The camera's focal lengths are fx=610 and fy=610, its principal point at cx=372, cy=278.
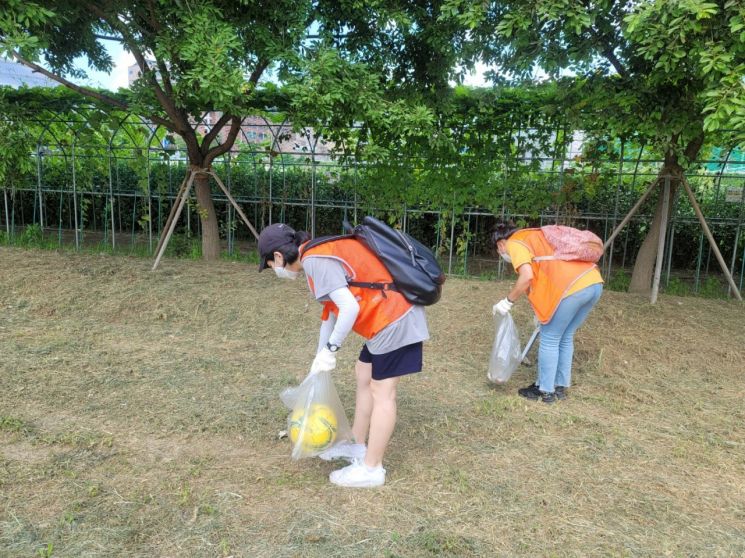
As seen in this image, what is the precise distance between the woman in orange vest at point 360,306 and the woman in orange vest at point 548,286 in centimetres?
120

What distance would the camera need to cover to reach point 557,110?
21.0 feet

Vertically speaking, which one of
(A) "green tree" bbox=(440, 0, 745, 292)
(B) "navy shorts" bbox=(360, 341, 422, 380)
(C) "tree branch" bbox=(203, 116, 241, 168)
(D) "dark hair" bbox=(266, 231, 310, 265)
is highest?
(A) "green tree" bbox=(440, 0, 745, 292)

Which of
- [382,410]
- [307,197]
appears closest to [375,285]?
[382,410]

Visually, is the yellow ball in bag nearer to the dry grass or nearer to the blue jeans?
the dry grass

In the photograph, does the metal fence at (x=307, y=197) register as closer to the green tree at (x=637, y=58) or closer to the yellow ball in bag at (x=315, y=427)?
the green tree at (x=637, y=58)

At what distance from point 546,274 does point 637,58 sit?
2.94 m

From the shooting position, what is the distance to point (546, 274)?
3783mm

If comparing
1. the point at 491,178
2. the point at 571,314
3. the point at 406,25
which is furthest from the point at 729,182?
the point at 571,314

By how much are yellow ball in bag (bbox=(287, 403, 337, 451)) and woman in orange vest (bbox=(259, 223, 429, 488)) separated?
8.7 inches

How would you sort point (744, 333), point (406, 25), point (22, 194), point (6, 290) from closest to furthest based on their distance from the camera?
point (744, 333)
point (406, 25)
point (6, 290)
point (22, 194)

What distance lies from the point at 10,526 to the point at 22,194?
34.1 feet

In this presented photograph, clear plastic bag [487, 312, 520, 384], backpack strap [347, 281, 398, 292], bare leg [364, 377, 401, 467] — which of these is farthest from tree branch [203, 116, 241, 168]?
bare leg [364, 377, 401, 467]

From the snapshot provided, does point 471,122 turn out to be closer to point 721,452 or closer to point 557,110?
point 557,110

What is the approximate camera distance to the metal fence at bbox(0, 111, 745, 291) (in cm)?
784
